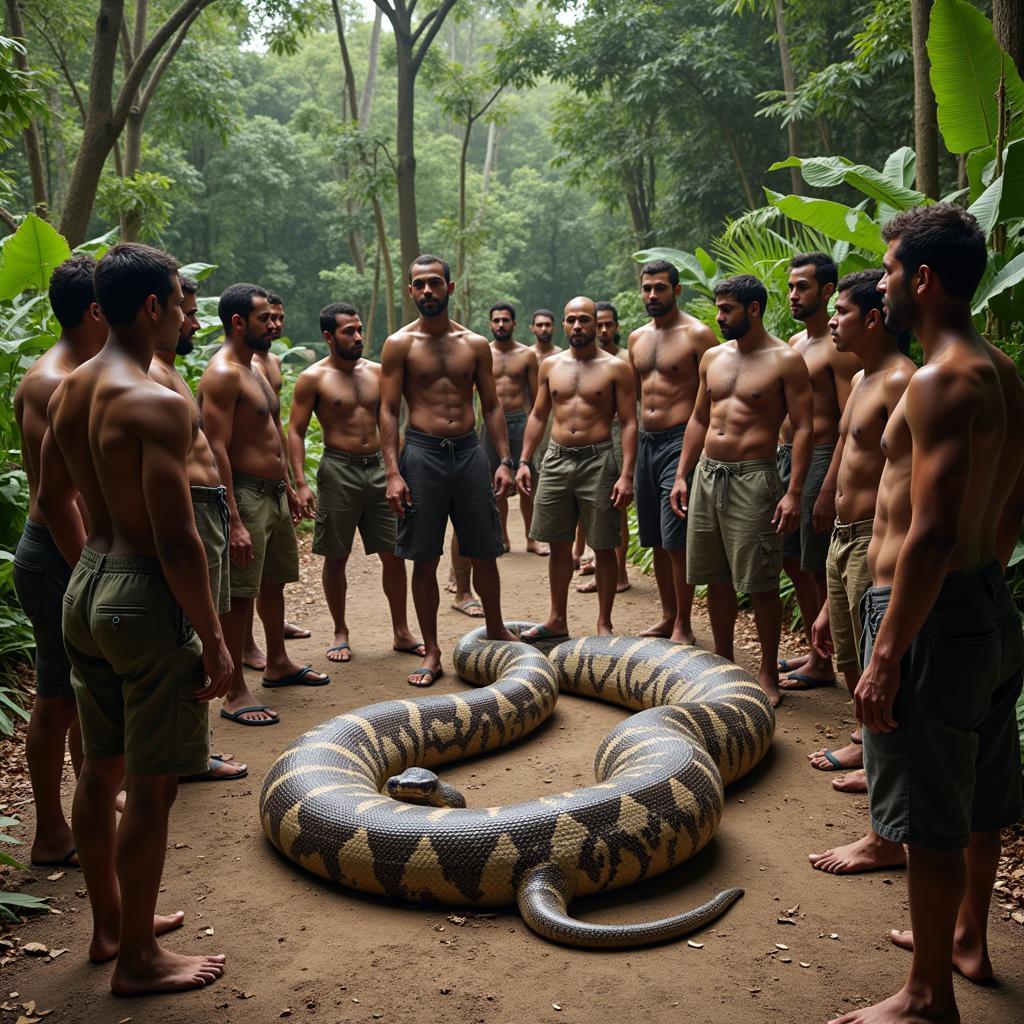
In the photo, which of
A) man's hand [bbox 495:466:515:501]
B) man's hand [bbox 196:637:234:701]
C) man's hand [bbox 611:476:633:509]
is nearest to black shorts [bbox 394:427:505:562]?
man's hand [bbox 495:466:515:501]

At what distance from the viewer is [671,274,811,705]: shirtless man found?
5.67m

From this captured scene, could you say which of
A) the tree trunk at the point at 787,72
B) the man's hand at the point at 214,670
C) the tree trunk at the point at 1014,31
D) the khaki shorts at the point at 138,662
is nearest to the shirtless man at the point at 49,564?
the khaki shorts at the point at 138,662

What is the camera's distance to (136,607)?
2.84 metres

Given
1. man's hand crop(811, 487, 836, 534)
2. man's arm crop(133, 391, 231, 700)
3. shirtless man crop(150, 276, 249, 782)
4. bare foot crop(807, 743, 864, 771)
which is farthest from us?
man's hand crop(811, 487, 836, 534)

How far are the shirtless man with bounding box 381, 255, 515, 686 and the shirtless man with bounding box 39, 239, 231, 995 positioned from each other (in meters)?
3.37

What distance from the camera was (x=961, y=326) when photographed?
2.63 m

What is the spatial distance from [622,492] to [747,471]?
1.16m

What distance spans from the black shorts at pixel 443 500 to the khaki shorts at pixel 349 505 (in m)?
0.62

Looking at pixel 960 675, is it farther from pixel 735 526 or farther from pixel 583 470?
pixel 583 470

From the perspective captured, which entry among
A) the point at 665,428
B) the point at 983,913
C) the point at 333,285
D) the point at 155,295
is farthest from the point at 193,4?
the point at 333,285

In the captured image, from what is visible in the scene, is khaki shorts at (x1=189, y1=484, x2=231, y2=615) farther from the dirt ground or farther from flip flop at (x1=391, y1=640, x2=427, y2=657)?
flip flop at (x1=391, y1=640, x2=427, y2=657)

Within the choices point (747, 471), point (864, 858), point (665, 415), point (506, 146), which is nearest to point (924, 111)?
point (665, 415)

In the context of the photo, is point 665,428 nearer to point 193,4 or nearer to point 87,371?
point 87,371

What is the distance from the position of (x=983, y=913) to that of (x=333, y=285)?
3071 centimetres
